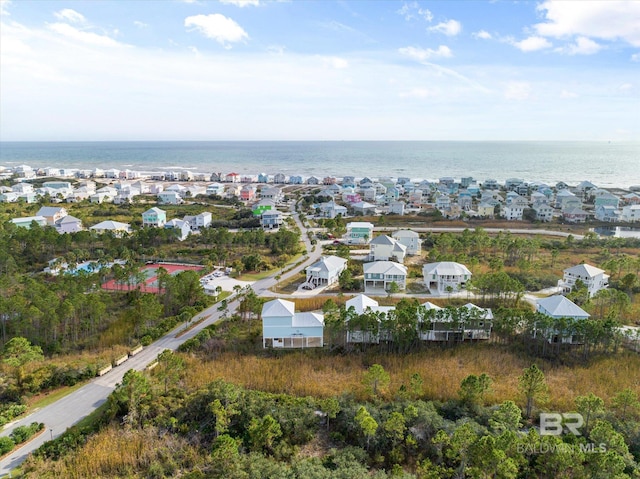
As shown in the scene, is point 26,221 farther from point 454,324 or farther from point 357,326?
point 454,324

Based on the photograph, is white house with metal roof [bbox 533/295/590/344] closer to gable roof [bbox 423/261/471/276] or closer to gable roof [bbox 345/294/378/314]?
gable roof [bbox 423/261/471/276]

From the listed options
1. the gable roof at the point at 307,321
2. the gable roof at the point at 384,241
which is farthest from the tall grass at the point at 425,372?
the gable roof at the point at 384,241

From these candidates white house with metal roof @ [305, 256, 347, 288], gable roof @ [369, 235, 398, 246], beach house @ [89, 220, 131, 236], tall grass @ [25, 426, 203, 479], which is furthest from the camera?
beach house @ [89, 220, 131, 236]

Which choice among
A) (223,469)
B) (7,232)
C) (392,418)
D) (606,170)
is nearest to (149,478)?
(223,469)

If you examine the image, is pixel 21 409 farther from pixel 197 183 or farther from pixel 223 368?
pixel 197 183

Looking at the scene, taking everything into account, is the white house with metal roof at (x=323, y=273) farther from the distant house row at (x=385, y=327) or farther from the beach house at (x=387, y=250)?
the distant house row at (x=385, y=327)

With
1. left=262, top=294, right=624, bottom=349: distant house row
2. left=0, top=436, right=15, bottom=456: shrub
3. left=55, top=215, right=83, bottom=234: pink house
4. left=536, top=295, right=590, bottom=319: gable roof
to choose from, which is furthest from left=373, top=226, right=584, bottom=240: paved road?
left=0, top=436, right=15, bottom=456: shrub
